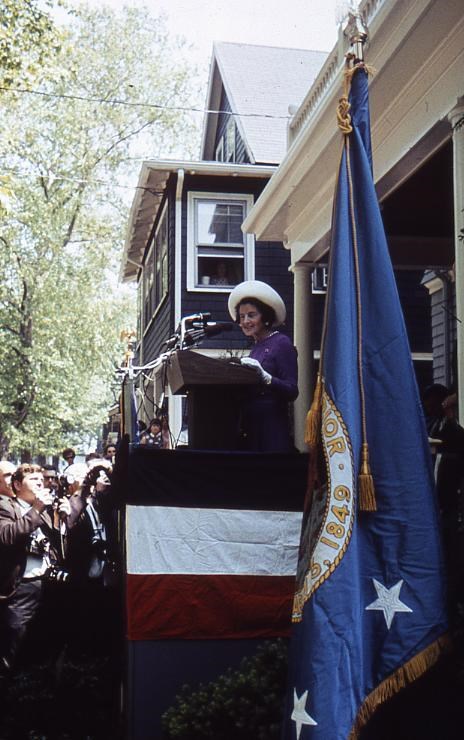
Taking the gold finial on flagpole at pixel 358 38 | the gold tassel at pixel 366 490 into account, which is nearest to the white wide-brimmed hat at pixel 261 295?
the gold finial on flagpole at pixel 358 38

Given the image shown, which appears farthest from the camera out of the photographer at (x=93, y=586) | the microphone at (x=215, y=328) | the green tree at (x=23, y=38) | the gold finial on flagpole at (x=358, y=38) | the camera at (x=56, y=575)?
the green tree at (x=23, y=38)

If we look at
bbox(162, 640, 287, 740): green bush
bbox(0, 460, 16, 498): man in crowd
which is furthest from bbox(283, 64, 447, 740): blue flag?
bbox(0, 460, 16, 498): man in crowd

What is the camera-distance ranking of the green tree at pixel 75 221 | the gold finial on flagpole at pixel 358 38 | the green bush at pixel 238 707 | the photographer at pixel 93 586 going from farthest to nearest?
the green tree at pixel 75 221, the photographer at pixel 93 586, the gold finial on flagpole at pixel 358 38, the green bush at pixel 238 707

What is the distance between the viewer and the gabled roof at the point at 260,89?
16.3 metres

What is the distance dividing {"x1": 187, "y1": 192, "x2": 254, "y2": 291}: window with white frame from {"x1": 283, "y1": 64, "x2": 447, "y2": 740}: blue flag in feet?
38.3

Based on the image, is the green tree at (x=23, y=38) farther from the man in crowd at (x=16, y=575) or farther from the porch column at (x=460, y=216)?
the porch column at (x=460, y=216)

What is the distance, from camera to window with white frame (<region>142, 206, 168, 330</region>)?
16609 millimetres

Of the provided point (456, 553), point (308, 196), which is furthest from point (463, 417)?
point (308, 196)

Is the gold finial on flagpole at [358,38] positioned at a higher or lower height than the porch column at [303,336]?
higher

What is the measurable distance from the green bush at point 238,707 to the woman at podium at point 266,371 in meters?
1.24

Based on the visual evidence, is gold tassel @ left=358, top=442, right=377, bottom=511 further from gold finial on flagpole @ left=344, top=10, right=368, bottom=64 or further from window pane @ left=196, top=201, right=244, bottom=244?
window pane @ left=196, top=201, right=244, bottom=244

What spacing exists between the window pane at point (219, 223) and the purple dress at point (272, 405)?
10653 mm

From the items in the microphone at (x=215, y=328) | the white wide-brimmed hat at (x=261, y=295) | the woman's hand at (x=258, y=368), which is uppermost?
the white wide-brimmed hat at (x=261, y=295)

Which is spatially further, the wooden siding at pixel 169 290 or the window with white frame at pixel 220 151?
the window with white frame at pixel 220 151
